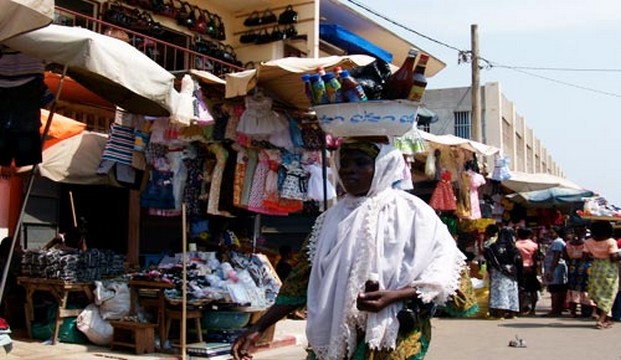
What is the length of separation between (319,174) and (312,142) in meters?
0.43

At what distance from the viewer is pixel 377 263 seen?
10.2 ft

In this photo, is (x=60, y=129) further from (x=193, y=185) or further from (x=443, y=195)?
(x=443, y=195)

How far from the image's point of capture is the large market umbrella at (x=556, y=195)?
17.5 metres

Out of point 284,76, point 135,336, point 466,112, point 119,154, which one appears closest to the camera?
point 135,336

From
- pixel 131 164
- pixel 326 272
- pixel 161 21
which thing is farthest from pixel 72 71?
pixel 161 21

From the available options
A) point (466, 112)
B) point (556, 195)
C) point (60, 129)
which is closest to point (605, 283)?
point (556, 195)

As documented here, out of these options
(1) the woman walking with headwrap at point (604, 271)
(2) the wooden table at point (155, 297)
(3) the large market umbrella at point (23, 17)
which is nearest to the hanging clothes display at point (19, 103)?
(3) the large market umbrella at point (23, 17)

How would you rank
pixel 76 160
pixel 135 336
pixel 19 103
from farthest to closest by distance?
pixel 76 160
pixel 135 336
pixel 19 103

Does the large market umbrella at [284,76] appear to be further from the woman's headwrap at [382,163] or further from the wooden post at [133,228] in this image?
the woman's headwrap at [382,163]

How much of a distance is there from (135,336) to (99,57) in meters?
3.41

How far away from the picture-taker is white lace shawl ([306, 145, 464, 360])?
10.1 ft

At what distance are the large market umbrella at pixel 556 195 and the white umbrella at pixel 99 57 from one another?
1350 centimetres

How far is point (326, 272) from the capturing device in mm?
3195

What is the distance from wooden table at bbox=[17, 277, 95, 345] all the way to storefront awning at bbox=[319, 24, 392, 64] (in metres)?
8.50
